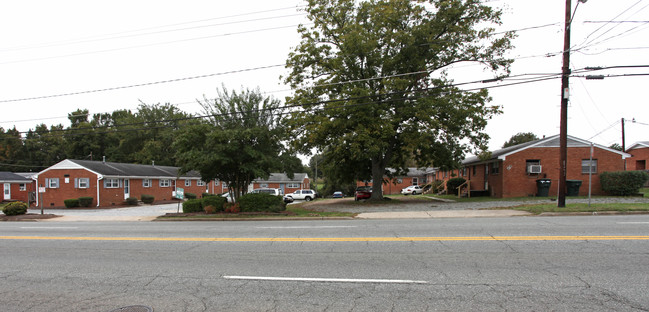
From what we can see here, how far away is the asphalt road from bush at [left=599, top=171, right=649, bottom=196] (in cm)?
1547

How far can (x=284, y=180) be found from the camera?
194 feet

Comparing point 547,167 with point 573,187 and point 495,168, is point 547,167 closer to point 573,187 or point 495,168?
point 573,187

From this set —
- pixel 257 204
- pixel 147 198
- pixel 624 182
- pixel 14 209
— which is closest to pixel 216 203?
pixel 257 204

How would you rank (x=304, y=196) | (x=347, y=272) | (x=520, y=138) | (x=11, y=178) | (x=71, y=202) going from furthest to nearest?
(x=520, y=138) < (x=304, y=196) < (x=11, y=178) < (x=71, y=202) < (x=347, y=272)

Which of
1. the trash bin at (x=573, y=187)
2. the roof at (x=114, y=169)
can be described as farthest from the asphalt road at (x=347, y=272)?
the roof at (x=114, y=169)

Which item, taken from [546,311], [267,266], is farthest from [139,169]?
[546,311]

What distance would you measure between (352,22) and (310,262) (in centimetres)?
2026

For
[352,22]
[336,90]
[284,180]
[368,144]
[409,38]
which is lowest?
[284,180]

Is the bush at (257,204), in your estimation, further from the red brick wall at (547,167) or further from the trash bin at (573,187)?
the trash bin at (573,187)

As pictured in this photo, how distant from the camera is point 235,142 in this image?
62.2 ft

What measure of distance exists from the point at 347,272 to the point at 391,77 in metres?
17.0

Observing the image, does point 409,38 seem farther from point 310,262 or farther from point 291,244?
point 310,262

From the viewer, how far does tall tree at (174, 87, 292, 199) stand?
1886cm

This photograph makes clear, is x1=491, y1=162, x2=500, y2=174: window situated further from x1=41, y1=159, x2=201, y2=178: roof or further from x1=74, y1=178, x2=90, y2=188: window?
x1=74, y1=178, x2=90, y2=188: window
